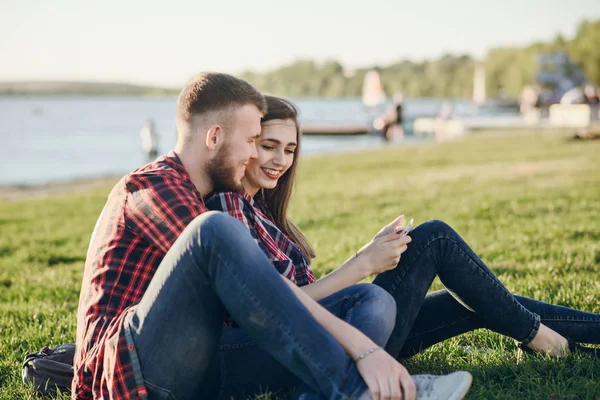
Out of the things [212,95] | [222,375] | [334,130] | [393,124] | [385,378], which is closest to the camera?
[385,378]

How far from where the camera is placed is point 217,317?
7.89 feet

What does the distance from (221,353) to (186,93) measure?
3.92 ft

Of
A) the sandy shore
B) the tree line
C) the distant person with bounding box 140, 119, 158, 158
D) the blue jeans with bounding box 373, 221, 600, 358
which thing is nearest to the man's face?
the blue jeans with bounding box 373, 221, 600, 358

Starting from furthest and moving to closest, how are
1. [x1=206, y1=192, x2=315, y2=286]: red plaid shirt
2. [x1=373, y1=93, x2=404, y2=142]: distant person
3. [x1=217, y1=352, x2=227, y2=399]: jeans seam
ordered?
[x1=373, y1=93, x2=404, y2=142]: distant person
[x1=206, y1=192, x2=315, y2=286]: red plaid shirt
[x1=217, y1=352, x2=227, y2=399]: jeans seam

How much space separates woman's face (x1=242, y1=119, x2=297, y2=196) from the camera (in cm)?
360

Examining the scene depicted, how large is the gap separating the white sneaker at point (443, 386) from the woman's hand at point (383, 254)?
2.01ft

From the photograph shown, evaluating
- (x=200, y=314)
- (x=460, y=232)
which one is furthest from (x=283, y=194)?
(x=460, y=232)

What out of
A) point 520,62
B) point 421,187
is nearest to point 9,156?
point 421,187

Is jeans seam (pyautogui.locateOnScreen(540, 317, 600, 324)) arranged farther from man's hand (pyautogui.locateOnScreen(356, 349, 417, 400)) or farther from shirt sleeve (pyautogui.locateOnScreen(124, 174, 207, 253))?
shirt sleeve (pyautogui.locateOnScreen(124, 174, 207, 253))

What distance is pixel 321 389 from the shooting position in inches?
90.4

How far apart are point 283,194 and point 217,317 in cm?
145

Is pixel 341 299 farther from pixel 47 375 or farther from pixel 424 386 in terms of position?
pixel 47 375

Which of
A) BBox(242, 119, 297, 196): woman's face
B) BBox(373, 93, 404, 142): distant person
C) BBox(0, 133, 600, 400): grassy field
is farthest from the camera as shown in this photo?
BBox(373, 93, 404, 142): distant person

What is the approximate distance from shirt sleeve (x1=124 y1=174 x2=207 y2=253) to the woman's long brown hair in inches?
46.3
